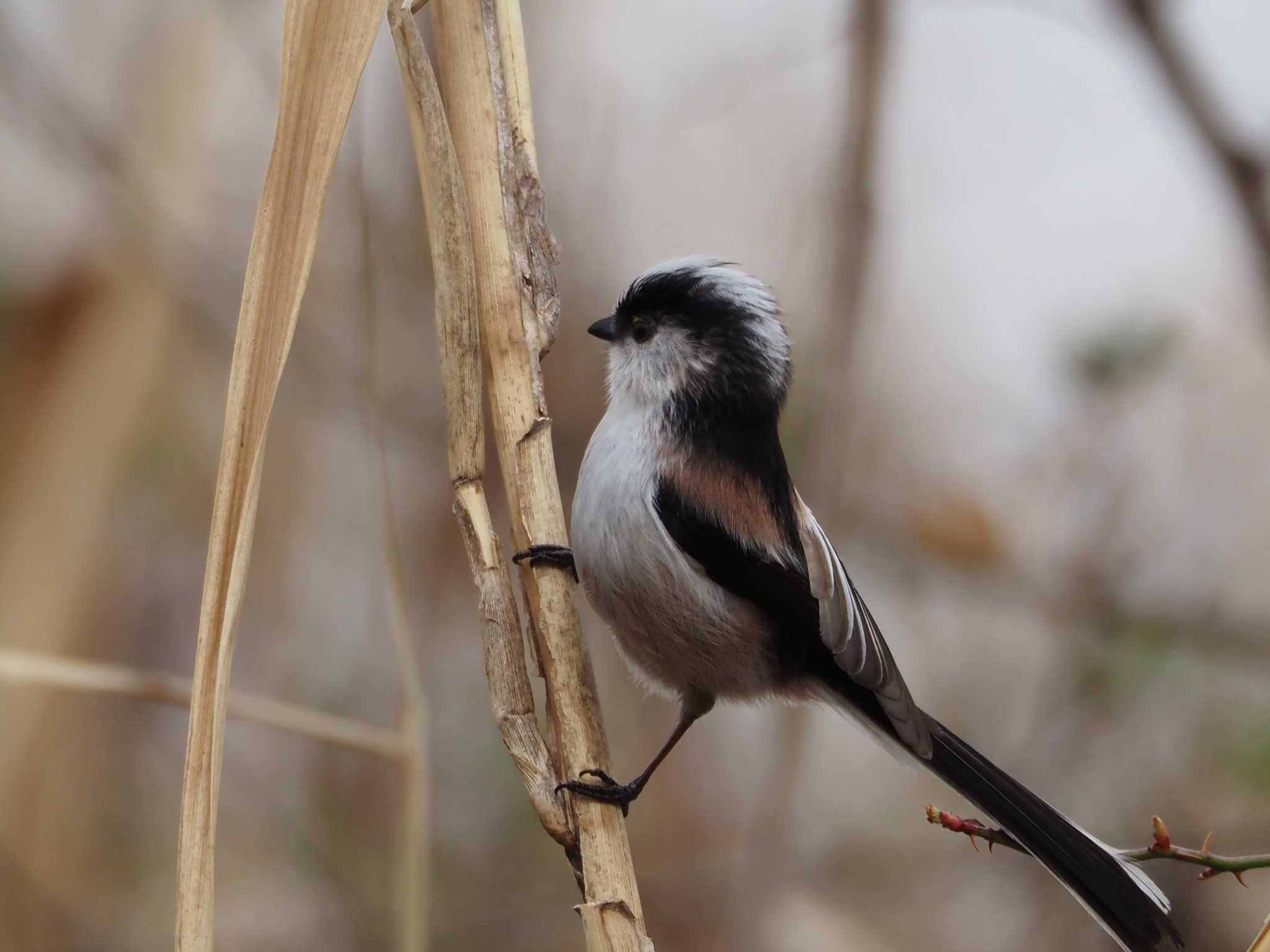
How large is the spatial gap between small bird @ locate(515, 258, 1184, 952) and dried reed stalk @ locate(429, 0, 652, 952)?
144 millimetres

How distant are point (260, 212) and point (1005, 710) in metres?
2.34

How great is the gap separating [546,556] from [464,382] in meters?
0.29

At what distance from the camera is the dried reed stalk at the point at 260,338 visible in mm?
1061

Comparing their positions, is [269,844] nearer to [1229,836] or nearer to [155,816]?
[155,816]

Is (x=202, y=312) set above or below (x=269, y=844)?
above

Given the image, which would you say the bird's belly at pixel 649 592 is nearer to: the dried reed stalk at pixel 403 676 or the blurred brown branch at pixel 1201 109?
the dried reed stalk at pixel 403 676

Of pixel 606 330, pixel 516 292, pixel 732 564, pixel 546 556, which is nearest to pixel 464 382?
pixel 516 292

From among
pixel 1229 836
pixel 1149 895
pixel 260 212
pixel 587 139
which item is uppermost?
pixel 587 139

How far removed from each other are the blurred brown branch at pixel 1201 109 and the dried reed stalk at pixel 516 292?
5.52 feet

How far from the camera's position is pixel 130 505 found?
7.88 feet

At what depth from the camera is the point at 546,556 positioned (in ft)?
4.98

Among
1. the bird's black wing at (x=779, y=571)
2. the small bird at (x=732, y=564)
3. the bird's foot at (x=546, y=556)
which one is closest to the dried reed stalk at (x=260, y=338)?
the bird's foot at (x=546, y=556)

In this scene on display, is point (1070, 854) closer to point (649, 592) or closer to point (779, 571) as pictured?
point (779, 571)

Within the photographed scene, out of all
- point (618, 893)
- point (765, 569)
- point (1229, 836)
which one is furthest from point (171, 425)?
point (1229, 836)
